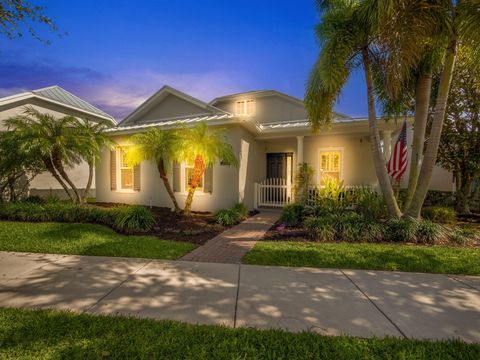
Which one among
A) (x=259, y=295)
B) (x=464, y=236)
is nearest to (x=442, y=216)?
(x=464, y=236)

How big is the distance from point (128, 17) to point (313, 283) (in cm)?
1168

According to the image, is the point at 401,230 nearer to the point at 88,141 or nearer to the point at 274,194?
the point at 274,194

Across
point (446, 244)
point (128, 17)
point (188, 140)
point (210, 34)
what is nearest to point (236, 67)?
point (210, 34)

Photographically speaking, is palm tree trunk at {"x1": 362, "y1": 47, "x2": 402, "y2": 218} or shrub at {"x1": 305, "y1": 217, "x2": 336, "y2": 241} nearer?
shrub at {"x1": 305, "y1": 217, "x2": 336, "y2": 241}

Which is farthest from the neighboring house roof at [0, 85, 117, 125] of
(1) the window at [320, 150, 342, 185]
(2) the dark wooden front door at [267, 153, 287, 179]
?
(1) the window at [320, 150, 342, 185]

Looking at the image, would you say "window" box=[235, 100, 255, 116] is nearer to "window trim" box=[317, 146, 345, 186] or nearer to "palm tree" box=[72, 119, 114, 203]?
"window trim" box=[317, 146, 345, 186]

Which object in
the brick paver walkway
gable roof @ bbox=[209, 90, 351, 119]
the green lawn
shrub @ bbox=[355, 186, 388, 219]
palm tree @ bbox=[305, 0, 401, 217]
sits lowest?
the brick paver walkway

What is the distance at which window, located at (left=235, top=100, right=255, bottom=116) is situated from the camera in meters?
14.5

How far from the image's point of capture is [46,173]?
13.4 m

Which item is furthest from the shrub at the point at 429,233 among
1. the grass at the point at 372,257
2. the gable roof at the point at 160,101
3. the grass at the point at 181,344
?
the gable roof at the point at 160,101

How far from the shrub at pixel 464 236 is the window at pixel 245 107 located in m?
11.0

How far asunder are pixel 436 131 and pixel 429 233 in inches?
107

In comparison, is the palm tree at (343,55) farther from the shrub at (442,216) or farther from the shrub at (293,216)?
the shrub at (293,216)

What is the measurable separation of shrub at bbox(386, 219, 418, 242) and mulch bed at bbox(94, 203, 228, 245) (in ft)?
15.2
